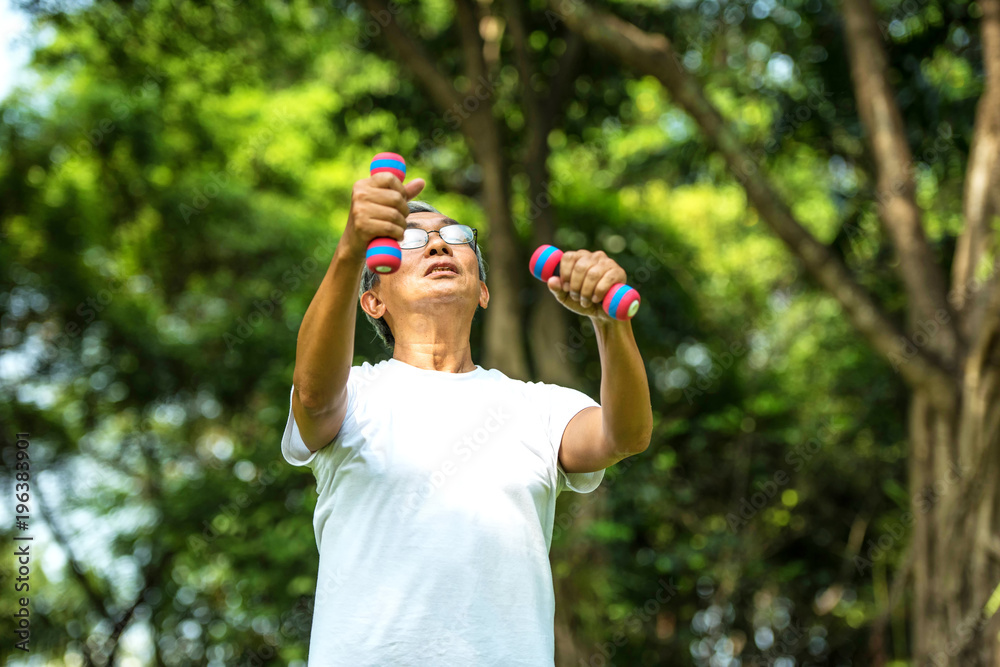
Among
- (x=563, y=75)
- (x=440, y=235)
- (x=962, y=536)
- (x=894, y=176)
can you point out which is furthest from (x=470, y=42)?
(x=440, y=235)

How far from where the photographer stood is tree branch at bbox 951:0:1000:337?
5379 millimetres

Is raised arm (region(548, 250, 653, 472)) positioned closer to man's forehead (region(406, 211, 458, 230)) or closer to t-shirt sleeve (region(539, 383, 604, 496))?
t-shirt sleeve (region(539, 383, 604, 496))

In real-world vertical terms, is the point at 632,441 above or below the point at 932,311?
below

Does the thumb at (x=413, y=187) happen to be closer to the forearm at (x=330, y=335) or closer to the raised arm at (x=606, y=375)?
the forearm at (x=330, y=335)

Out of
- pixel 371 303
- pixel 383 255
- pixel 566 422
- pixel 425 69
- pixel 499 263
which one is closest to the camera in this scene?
pixel 383 255

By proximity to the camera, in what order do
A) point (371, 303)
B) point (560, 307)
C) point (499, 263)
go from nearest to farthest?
point (371, 303), point (499, 263), point (560, 307)

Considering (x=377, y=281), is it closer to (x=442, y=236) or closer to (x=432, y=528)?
(x=442, y=236)

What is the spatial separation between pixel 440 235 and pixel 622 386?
52 cm

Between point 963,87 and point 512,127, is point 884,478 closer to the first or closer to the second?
point 963,87

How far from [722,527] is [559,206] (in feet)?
11.4

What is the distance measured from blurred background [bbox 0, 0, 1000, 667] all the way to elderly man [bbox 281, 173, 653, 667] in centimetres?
420

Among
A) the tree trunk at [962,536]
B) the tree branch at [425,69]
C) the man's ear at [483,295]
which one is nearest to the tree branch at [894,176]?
the tree trunk at [962,536]

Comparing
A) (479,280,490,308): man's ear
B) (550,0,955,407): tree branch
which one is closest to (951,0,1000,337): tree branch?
(550,0,955,407): tree branch

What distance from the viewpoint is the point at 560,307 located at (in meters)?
6.94
